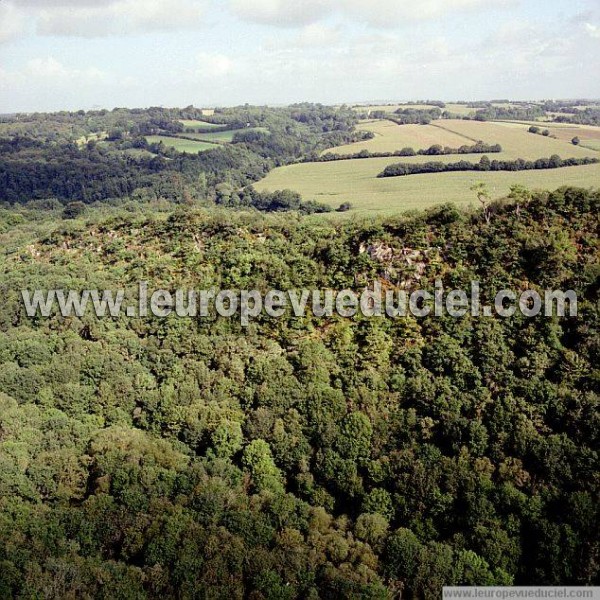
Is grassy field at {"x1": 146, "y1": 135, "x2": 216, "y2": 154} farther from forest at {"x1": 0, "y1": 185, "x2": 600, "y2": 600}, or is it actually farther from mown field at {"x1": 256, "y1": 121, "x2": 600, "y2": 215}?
forest at {"x1": 0, "y1": 185, "x2": 600, "y2": 600}

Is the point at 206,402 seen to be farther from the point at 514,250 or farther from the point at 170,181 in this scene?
the point at 170,181

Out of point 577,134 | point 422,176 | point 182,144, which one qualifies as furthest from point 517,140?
point 182,144

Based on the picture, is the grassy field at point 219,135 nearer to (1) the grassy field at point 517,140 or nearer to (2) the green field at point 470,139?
(2) the green field at point 470,139

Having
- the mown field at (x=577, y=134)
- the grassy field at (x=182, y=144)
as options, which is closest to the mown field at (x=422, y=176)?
the mown field at (x=577, y=134)

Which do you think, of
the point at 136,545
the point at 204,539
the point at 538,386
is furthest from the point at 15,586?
the point at 538,386

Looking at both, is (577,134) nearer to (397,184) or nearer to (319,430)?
(397,184)
